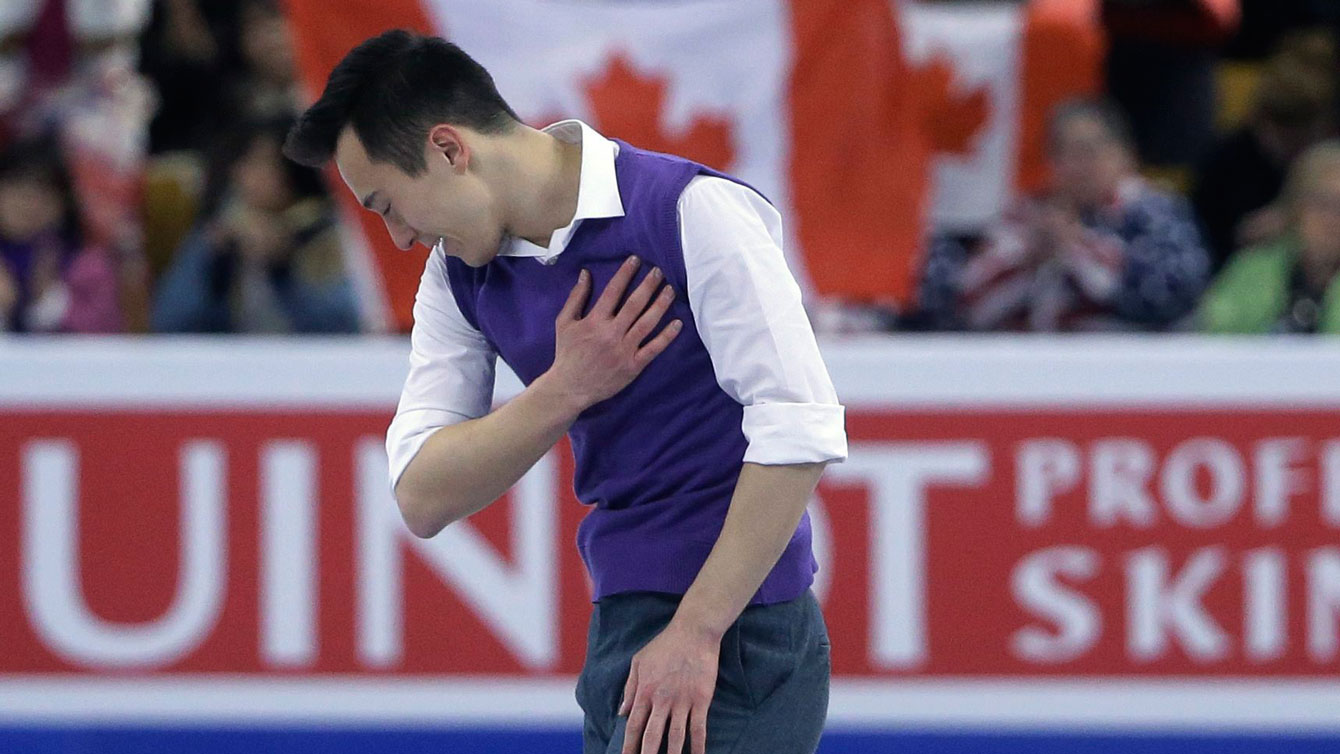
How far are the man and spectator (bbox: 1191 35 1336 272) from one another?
3.72 metres

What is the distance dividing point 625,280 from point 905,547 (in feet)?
7.55

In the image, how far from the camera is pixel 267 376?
420 cm

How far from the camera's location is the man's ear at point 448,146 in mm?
1979

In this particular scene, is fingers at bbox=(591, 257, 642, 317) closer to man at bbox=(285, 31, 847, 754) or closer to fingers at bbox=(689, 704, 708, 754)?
man at bbox=(285, 31, 847, 754)

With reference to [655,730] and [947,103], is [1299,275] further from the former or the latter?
[655,730]

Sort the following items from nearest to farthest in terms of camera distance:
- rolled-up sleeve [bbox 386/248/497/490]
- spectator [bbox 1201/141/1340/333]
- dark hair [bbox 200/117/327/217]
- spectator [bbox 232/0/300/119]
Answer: rolled-up sleeve [bbox 386/248/497/490] < spectator [bbox 1201/141/1340/333] < dark hair [bbox 200/117/327/217] < spectator [bbox 232/0/300/119]

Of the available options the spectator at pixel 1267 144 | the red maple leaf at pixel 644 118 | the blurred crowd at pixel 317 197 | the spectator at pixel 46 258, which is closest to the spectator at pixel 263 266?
the blurred crowd at pixel 317 197

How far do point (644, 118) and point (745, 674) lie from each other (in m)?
2.73

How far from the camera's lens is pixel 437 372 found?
2.20 meters

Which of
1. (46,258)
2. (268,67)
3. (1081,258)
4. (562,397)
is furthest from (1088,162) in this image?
(562,397)

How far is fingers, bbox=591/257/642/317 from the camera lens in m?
1.99

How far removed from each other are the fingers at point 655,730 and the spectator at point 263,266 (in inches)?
117

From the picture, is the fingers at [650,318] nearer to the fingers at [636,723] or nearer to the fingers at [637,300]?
the fingers at [637,300]

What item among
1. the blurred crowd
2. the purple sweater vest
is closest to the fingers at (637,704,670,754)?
the purple sweater vest
